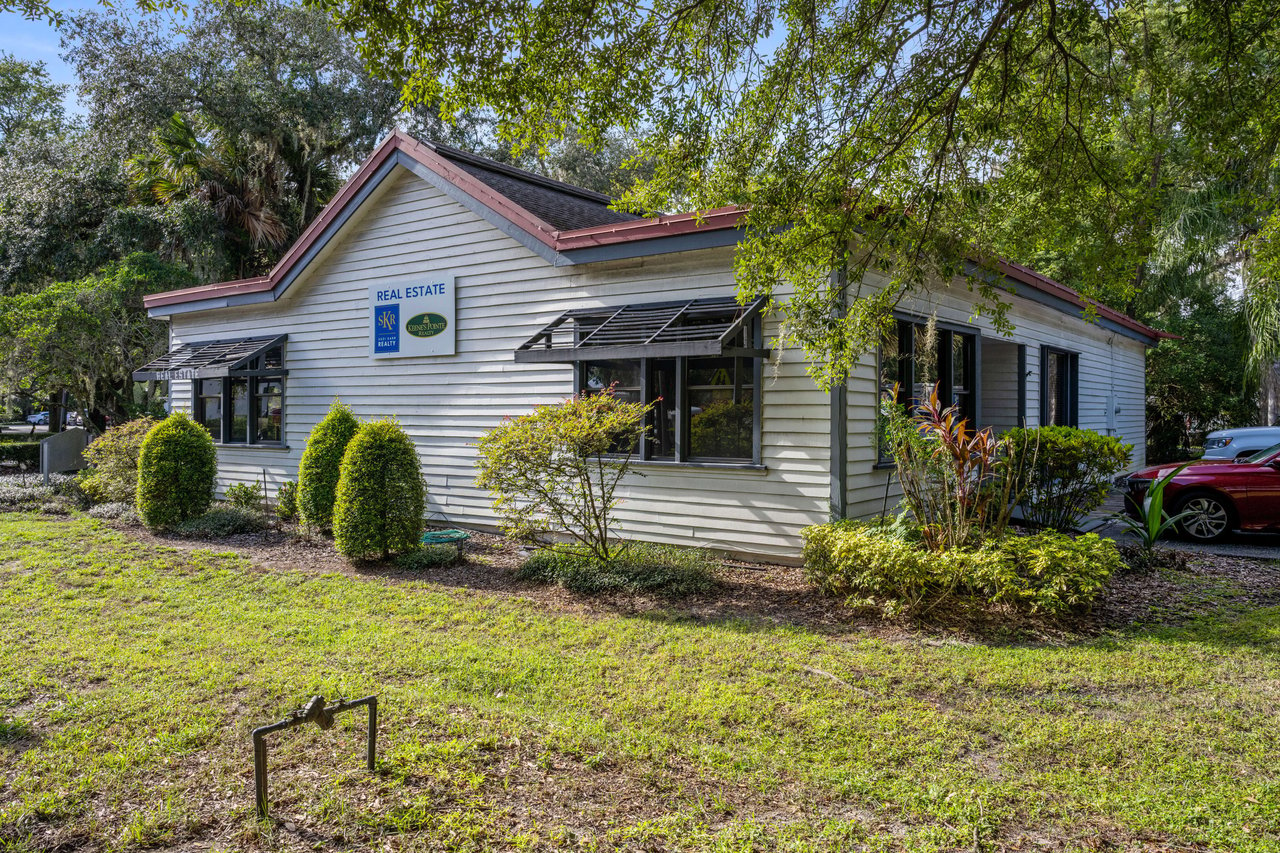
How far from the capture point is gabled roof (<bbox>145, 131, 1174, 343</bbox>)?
8.25 meters

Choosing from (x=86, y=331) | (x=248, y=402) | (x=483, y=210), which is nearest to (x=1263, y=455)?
(x=483, y=210)

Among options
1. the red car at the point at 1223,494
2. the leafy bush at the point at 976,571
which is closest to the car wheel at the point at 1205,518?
the red car at the point at 1223,494

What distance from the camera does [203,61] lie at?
69.4ft

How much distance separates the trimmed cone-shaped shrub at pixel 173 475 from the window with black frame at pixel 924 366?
859cm

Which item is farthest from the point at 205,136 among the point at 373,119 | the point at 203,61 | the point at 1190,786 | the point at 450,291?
the point at 1190,786

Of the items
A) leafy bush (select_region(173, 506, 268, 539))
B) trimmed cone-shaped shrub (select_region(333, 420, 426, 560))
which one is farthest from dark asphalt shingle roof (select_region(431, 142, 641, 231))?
leafy bush (select_region(173, 506, 268, 539))

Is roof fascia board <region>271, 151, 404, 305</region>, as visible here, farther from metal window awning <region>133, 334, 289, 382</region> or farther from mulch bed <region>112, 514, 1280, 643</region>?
mulch bed <region>112, 514, 1280, 643</region>

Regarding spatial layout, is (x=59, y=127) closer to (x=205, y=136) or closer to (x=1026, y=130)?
(x=205, y=136)

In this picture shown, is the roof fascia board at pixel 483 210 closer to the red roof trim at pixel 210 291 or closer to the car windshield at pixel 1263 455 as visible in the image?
the red roof trim at pixel 210 291

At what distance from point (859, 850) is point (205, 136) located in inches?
956

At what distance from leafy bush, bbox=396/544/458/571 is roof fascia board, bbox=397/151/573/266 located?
359 cm

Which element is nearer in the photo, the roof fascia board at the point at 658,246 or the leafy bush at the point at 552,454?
the leafy bush at the point at 552,454

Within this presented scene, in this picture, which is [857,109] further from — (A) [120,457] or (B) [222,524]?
(A) [120,457]

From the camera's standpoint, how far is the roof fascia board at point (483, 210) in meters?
9.45
